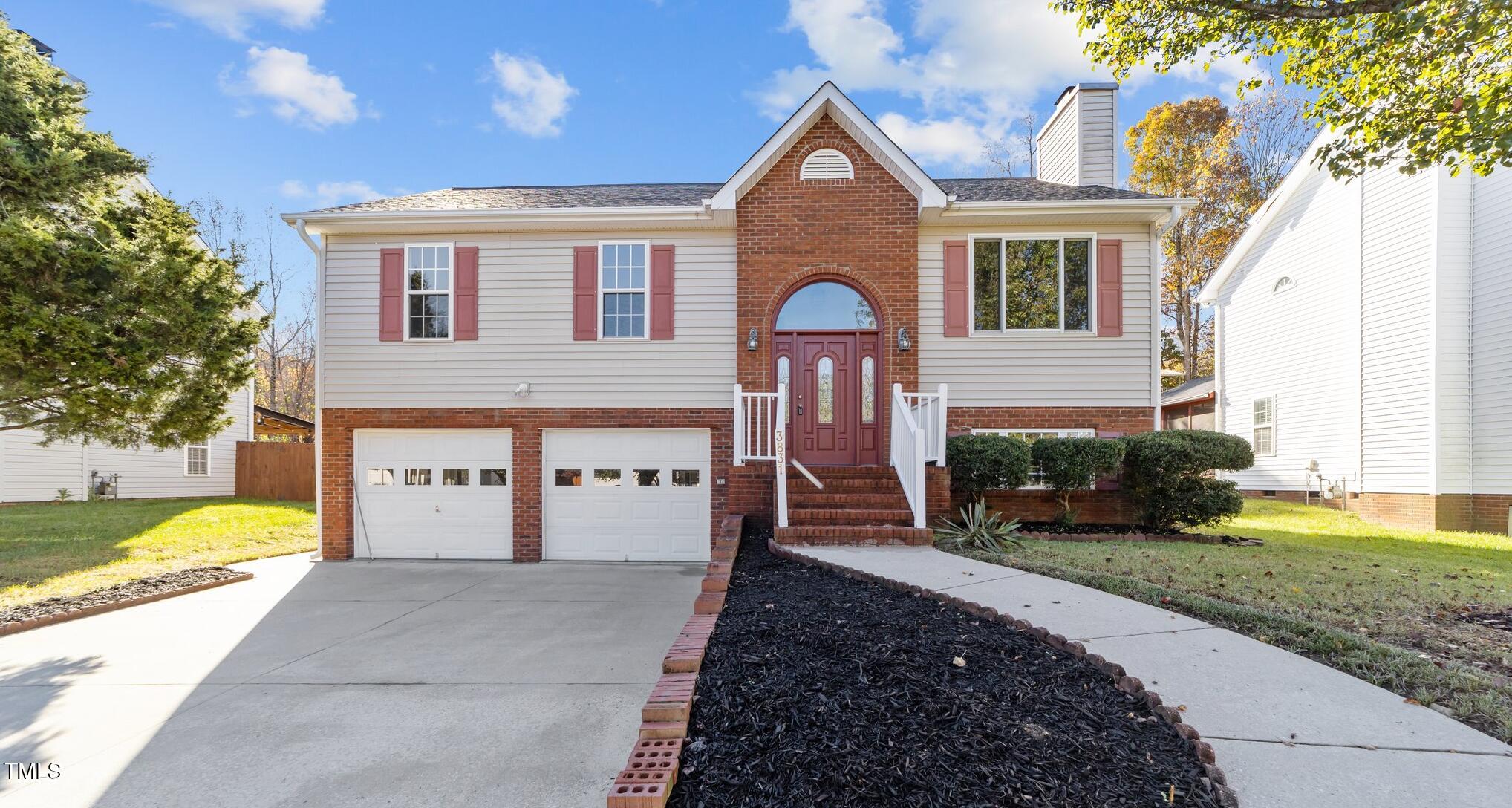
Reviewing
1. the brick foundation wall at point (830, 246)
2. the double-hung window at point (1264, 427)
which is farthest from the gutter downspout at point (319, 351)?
the double-hung window at point (1264, 427)

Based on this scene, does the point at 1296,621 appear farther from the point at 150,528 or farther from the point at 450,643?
the point at 150,528

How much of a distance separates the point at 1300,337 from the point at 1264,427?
2.22 metres

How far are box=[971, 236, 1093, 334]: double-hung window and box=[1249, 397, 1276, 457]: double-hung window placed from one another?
27.4 ft

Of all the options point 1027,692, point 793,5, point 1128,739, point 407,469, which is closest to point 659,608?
point 1027,692

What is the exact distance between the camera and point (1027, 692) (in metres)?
2.92

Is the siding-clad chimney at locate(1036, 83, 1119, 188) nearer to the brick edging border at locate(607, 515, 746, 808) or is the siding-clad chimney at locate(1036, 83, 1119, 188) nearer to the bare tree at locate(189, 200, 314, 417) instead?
the brick edging border at locate(607, 515, 746, 808)

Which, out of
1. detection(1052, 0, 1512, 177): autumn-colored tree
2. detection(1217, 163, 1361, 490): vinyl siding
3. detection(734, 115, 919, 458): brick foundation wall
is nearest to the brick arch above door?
detection(734, 115, 919, 458): brick foundation wall

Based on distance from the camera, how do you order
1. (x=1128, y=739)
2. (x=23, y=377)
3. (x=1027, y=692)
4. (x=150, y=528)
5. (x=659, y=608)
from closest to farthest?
(x=1128, y=739)
(x=1027, y=692)
(x=659, y=608)
(x=23, y=377)
(x=150, y=528)

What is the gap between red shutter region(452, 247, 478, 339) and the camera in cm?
958

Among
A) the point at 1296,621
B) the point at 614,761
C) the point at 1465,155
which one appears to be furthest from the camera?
the point at 1465,155

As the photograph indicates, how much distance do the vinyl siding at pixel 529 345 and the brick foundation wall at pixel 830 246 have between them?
42cm

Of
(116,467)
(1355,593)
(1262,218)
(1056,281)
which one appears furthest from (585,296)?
(1262,218)

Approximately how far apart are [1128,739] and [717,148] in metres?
16.2

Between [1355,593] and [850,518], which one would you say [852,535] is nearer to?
[850,518]
